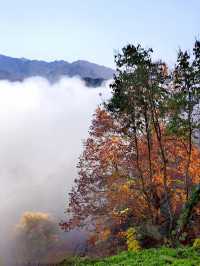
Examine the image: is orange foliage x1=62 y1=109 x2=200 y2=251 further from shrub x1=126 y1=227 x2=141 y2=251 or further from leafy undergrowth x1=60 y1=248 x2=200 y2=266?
leafy undergrowth x1=60 y1=248 x2=200 y2=266

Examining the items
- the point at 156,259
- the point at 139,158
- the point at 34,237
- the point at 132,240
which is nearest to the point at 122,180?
the point at 139,158

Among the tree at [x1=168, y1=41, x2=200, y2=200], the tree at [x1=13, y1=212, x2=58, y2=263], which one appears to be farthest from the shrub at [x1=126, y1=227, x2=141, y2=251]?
the tree at [x1=13, y1=212, x2=58, y2=263]

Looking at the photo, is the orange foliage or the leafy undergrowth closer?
the leafy undergrowth

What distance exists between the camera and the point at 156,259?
26031 millimetres

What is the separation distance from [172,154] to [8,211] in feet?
305

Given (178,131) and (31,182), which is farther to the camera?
(31,182)

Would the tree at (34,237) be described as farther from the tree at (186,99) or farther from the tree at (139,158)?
the tree at (186,99)

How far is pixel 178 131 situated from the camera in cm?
3547

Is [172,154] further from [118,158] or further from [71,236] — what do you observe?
[71,236]

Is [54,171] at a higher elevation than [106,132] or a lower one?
lower

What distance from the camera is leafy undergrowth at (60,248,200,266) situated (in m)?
24.8

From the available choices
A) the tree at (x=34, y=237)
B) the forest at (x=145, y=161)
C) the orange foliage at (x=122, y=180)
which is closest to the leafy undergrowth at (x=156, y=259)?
the forest at (x=145, y=161)

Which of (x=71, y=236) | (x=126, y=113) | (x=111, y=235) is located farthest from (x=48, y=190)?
(x=126, y=113)

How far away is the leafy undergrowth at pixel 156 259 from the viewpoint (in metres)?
24.8
